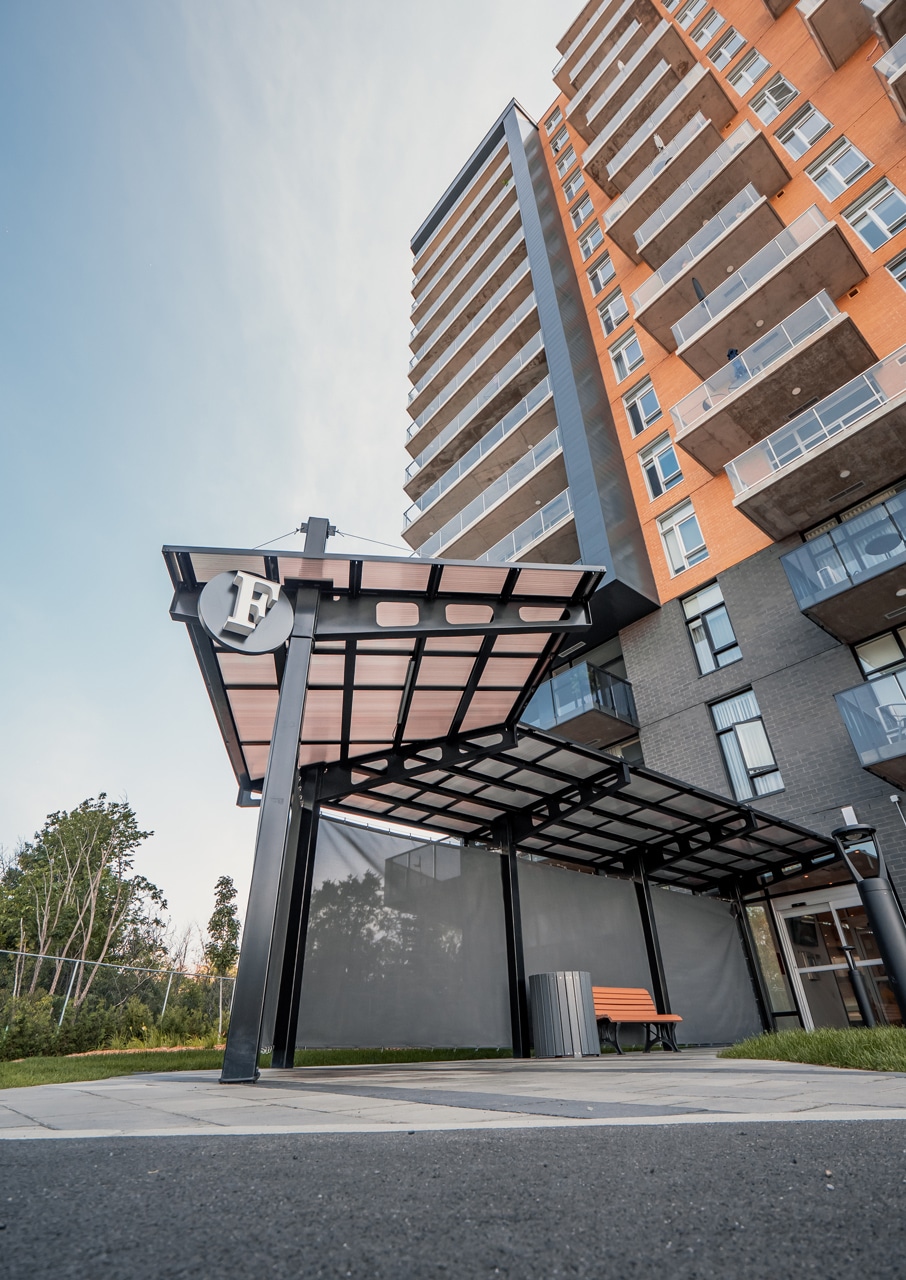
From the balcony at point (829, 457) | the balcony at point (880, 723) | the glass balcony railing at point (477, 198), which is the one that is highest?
the glass balcony railing at point (477, 198)

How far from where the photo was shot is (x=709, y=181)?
1958 cm

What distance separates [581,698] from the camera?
17484mm

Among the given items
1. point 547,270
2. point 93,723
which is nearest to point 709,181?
point 547,270

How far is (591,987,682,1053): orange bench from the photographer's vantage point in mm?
11297

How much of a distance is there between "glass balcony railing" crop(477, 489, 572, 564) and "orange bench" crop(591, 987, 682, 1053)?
13.2 meters

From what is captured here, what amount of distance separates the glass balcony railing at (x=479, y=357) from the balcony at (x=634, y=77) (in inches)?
280

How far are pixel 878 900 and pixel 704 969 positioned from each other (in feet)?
26.7

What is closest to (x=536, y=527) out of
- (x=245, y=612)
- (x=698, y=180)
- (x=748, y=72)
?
(x=698, y=180)

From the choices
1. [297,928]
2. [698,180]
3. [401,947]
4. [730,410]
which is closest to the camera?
[297,928]

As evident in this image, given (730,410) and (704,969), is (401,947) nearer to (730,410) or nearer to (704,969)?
(704,969)

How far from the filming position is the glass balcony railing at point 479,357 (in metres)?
28.2

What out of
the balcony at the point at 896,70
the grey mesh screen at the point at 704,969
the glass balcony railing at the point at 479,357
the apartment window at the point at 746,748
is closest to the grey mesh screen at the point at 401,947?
the grey mesh screen at the point at 704,969

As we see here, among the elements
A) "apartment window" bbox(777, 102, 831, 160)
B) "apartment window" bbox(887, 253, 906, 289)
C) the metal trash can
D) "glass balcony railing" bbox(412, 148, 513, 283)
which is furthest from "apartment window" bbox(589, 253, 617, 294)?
the metal trash can

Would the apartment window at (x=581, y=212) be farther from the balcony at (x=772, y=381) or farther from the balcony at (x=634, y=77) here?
the balcony at (x=772, y=381)
